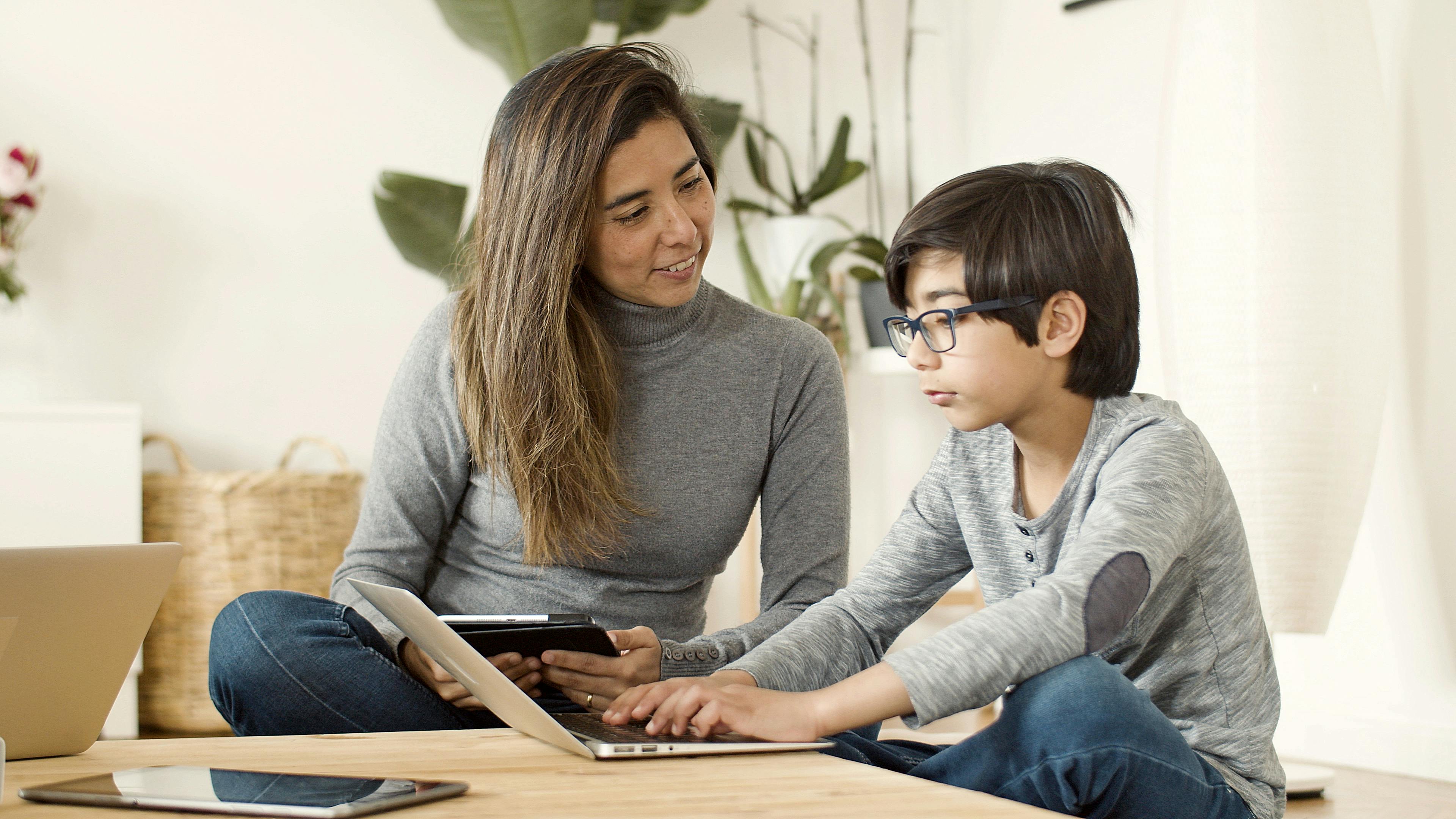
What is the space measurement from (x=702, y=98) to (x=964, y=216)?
1849mm

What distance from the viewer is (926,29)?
3209mm

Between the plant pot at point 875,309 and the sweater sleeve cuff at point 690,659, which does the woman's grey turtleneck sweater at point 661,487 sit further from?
the plant pot at point 875,309

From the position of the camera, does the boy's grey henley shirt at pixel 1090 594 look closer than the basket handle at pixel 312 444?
Yes

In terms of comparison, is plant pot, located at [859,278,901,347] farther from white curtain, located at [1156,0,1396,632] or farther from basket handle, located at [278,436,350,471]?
basket handle, located at [278,436,350,471]

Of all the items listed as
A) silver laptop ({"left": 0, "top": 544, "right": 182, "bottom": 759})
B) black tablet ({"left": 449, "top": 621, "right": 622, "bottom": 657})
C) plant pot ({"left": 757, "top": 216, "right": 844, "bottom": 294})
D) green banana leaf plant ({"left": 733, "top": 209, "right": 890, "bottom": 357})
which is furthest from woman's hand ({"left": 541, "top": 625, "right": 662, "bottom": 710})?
plant pot ({"left": 757, "top": 216, "right": 844, "bottom": 294})

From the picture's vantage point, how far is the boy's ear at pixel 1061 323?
1.01 m

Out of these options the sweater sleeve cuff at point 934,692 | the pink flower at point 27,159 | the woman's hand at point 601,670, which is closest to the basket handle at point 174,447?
the pink flower at point 27,159

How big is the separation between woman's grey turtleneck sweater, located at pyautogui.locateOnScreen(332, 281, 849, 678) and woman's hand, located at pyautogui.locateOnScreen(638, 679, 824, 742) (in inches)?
16.9

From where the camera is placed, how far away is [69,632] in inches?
29.4

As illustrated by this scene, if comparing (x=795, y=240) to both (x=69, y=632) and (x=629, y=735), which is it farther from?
(x=69, y=632)

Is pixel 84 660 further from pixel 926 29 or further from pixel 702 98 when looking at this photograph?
pixel 926 29

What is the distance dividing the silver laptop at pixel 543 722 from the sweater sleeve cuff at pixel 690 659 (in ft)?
0.76

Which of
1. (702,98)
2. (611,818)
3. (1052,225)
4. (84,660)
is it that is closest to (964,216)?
(1052,225)

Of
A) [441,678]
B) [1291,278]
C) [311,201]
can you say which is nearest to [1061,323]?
[441,678]
